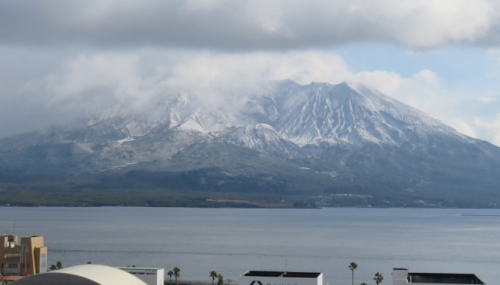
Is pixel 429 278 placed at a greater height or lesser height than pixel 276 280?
greater

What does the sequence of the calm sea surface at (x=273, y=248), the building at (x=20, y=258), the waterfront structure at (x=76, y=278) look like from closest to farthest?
the waterfront structure at (x=76, y=278)
the building at (x=20, y=258)
the calm sea surface at (x=273, y=248)

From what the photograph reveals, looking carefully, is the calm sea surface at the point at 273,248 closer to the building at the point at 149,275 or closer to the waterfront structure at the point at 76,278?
the building at the point at 149,275

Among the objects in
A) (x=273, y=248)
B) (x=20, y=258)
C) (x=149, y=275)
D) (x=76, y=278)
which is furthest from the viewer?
(x=273, y=248)

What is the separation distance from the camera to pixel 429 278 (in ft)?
213

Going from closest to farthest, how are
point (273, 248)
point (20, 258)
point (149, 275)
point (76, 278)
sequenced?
point (76, 278), point (149, 275), point (20, 258), point (273, 248)

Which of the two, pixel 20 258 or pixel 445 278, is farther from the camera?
pixel 20 258

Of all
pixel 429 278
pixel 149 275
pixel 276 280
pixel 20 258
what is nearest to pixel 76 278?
pixel 276 280

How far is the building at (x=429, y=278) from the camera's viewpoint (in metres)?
62.0

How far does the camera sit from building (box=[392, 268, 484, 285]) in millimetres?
62031

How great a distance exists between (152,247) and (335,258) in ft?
91.4

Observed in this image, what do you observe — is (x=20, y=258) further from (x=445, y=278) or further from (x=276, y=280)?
(x=445, y=278)

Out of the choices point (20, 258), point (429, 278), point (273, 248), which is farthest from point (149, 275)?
point (273, 248)

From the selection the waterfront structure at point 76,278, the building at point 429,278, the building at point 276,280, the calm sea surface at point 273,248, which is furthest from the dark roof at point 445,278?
the calm sea surface at point 273,248

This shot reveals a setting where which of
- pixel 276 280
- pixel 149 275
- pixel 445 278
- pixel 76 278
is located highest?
pixel 149 275
